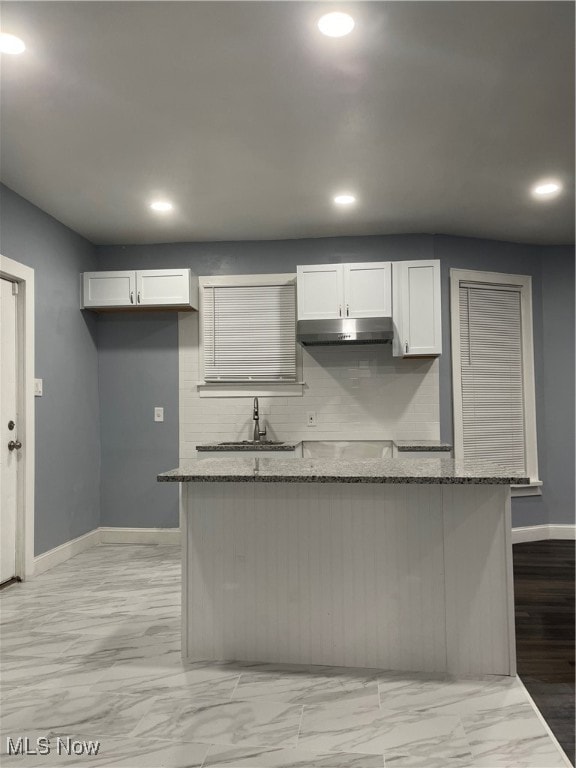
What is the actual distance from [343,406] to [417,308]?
1.06 meters

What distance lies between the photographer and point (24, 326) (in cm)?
382

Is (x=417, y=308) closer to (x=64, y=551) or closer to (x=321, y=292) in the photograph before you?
(x=321, y=292)

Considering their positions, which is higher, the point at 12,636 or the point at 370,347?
the point at 370,347

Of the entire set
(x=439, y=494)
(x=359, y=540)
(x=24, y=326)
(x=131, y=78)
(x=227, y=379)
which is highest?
(x=131, y=78)

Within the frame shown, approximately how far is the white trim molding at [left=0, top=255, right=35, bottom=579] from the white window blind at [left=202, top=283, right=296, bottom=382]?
4.95 feet

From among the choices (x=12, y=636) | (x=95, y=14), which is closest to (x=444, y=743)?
(x=12, y=636)

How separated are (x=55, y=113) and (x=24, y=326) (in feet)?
5.32

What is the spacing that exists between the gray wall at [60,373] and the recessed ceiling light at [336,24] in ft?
8.11

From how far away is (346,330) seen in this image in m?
4.23

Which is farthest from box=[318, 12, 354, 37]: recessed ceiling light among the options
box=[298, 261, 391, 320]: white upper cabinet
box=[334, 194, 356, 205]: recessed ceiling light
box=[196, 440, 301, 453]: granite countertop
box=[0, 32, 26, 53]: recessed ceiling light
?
box=[196, 440, 301, 453]: granite countertop

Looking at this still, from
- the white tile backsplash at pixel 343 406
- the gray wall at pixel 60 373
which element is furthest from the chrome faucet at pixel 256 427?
the gray wall at pixel 60 373

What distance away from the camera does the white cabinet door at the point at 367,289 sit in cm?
434

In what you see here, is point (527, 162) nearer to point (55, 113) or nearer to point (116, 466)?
point (55, 113)

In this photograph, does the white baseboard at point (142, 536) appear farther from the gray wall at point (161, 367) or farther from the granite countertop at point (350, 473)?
the granite countertop at point (350, 473)
